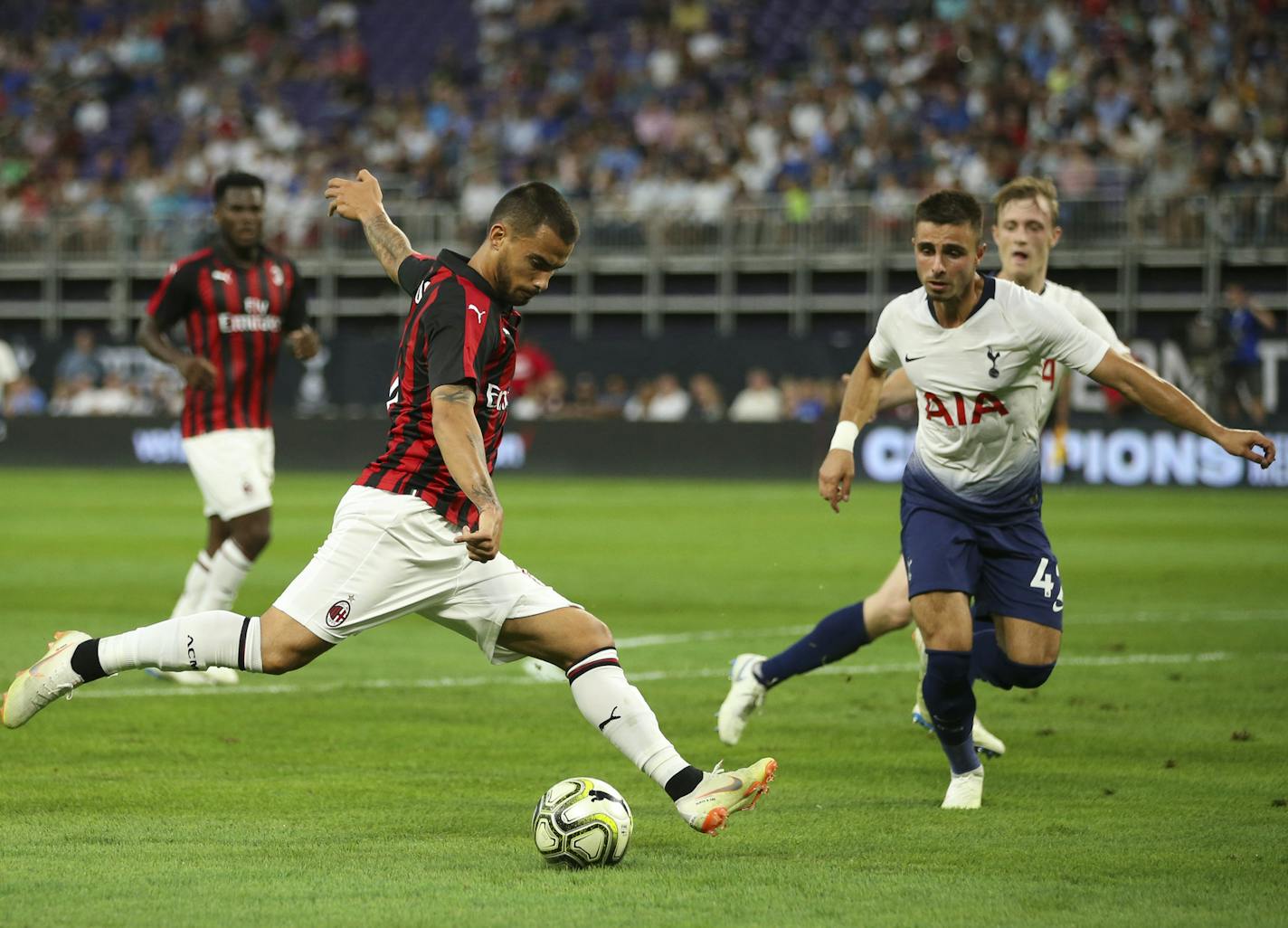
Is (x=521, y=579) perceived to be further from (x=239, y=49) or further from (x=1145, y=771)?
(x=239, y=49)

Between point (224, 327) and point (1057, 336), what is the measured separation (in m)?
5.29

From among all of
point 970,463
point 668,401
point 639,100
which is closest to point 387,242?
point 970,463

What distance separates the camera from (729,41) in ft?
105

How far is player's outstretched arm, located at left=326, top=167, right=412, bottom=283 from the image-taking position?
6.74 meters

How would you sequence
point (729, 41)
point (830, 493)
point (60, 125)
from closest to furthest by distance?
point (830, 493), point (729, 41), point (60, 125)

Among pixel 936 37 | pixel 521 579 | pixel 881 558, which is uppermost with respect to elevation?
pixel 936 37

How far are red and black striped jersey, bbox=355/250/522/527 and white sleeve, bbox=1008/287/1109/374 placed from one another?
192 centimetres

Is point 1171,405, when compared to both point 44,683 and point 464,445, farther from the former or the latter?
point 44,683

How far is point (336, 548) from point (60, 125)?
3347cm

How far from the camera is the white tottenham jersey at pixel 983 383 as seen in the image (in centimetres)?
670

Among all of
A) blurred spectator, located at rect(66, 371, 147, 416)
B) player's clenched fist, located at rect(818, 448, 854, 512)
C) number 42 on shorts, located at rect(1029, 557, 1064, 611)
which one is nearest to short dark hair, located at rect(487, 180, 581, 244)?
player's clenched fist, located at rect(818, 448, 854, 512)

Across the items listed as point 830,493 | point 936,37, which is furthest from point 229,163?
point 830,493

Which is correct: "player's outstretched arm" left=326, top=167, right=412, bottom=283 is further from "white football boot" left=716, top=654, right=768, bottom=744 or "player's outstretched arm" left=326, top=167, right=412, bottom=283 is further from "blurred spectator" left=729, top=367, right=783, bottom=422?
"blurred spectator" left=729, top=367, right=783, bottom=422

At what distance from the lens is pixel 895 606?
7.72 m
